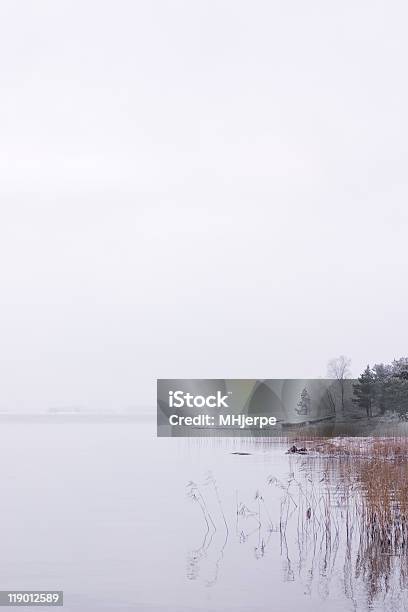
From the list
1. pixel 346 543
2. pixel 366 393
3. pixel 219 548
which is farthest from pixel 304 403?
pixel 346 543

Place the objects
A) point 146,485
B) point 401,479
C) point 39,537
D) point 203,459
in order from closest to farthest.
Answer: point 401,479
point 39,537
point 146,485
point 203,459

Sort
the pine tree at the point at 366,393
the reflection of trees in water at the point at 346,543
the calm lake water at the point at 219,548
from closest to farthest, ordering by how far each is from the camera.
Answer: the calm lake water at the point at 219,548, the reflection of trees in water at the point at 346,543, the pine tree at the point at 366,393

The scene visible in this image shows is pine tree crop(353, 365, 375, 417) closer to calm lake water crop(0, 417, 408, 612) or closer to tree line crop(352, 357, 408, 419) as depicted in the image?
tree line crop(352, 357, 408, 419)

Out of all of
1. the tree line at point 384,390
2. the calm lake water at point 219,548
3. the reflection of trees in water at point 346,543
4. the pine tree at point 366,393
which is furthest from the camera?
the pine tree at point 366,393

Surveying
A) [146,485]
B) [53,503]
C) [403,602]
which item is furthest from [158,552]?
[146,485]

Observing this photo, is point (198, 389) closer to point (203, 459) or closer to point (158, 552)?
point (203, 459)

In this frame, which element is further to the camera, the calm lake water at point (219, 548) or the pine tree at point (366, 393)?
the pine tree at point (366, 393)

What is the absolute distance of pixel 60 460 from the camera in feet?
227

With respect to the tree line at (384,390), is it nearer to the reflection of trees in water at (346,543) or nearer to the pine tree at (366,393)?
the pine tree at (366,393)

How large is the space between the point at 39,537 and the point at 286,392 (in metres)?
70.4

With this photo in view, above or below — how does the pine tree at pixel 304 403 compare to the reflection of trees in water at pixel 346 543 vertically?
above

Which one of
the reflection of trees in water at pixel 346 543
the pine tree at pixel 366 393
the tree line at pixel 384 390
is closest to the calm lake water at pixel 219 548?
the reflection of trees in water at pixel 346 543

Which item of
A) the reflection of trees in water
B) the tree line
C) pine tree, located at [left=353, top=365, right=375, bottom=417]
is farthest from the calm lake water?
pine tree, located at [left=353, top=365, right=375, bottom=417]

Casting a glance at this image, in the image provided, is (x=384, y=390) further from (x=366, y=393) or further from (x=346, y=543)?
(x=346, y=543)
